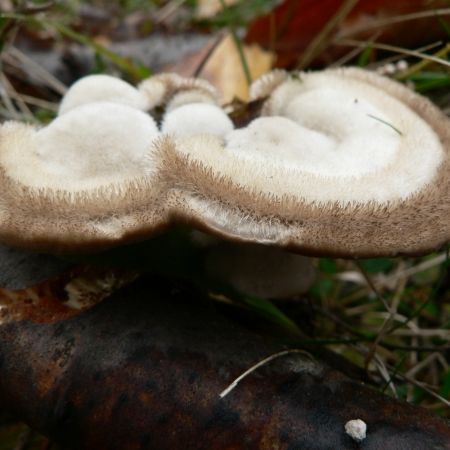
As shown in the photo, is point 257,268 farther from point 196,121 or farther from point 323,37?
point 323,37

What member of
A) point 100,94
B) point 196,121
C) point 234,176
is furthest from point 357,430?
point 100,94

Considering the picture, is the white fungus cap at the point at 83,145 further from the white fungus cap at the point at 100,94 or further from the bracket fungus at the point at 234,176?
the white fungus cap at the point at 100,94

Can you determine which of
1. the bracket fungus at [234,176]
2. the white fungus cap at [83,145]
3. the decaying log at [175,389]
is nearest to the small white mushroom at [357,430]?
the decaying log at [175,389]

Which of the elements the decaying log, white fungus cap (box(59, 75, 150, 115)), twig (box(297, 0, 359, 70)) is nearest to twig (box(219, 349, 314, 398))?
the decaying log

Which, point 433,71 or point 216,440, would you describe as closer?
point 216,440

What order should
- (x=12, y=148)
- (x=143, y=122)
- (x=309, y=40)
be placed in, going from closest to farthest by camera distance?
(x=12, y=148)
(x=143, y=122)
(x=309, y=40)

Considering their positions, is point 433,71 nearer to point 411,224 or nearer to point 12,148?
point 411,224

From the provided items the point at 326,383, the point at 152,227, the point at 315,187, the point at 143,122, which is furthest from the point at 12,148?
the point at 326,383

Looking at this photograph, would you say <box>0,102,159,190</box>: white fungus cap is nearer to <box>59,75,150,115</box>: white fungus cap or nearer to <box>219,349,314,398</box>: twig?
<box>59,75,150,115</box>: white fungus cap
